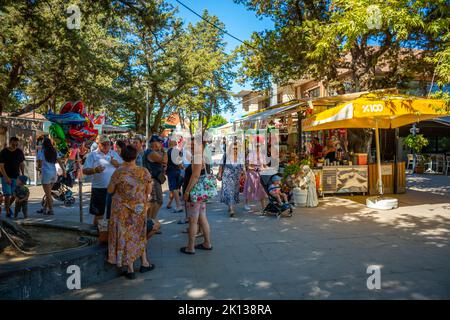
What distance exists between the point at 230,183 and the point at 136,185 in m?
3.90

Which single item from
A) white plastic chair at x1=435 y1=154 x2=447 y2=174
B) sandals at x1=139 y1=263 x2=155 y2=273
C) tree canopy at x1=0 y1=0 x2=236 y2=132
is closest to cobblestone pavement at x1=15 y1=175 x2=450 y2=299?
sandals at x1=139 y1=263 x2=155 y2=273

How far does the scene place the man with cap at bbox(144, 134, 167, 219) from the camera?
6297 mm

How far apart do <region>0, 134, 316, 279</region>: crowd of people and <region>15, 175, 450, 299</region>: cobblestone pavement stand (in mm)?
344

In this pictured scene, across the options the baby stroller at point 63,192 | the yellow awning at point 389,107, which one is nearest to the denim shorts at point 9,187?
the baby stroller at point 63,192

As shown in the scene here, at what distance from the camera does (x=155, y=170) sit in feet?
21.5

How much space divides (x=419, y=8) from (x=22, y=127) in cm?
1359

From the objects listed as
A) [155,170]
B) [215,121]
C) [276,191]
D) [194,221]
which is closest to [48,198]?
[155,170]

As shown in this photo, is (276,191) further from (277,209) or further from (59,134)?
(59,134)

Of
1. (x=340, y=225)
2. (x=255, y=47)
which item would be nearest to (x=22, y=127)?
(x=255, y=47)

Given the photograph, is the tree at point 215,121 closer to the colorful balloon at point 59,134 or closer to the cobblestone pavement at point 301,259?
the cobblestone pavement at point 301,259

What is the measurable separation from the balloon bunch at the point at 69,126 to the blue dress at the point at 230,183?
3.08 m

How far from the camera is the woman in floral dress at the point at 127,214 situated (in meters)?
4.11

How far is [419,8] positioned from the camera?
8.22 m
